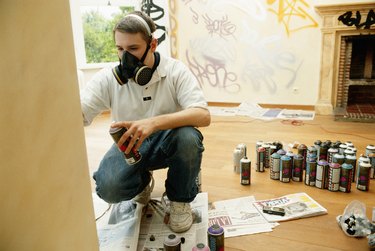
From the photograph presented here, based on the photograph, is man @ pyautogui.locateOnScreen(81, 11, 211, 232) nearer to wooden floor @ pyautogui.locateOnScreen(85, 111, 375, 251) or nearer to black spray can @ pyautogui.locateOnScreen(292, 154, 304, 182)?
wooden floor @ pyautogui.locateOnScreen(85, 111, 375, 251)

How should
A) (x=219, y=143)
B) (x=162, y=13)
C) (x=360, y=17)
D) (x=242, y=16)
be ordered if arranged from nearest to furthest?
(x=219, y=143) → (x=360, y=17) → (x=242, y=16) → (x=162, y=13)

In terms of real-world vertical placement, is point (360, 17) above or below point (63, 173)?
above

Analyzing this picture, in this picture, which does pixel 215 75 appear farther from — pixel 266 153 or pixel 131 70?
pixel 131 70

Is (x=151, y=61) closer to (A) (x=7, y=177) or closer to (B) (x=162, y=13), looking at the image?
(A) (x=7, y=177)

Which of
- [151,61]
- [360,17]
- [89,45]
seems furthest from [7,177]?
[89,45]

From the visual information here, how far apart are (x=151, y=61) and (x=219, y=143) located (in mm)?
1296

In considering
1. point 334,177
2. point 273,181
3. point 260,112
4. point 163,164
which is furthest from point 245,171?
point 260,112

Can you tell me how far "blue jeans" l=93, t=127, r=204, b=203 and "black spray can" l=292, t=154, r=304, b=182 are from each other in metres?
0.70

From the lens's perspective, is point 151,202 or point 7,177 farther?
point 151,202

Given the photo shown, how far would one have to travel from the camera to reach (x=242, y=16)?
3.61m

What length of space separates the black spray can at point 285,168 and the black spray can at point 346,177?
9.9 inches

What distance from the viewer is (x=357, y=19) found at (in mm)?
3119

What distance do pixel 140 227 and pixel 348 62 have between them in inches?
110

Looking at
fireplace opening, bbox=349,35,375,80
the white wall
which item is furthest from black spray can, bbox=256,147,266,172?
fireplace opening, bbox=349,35,375,80
